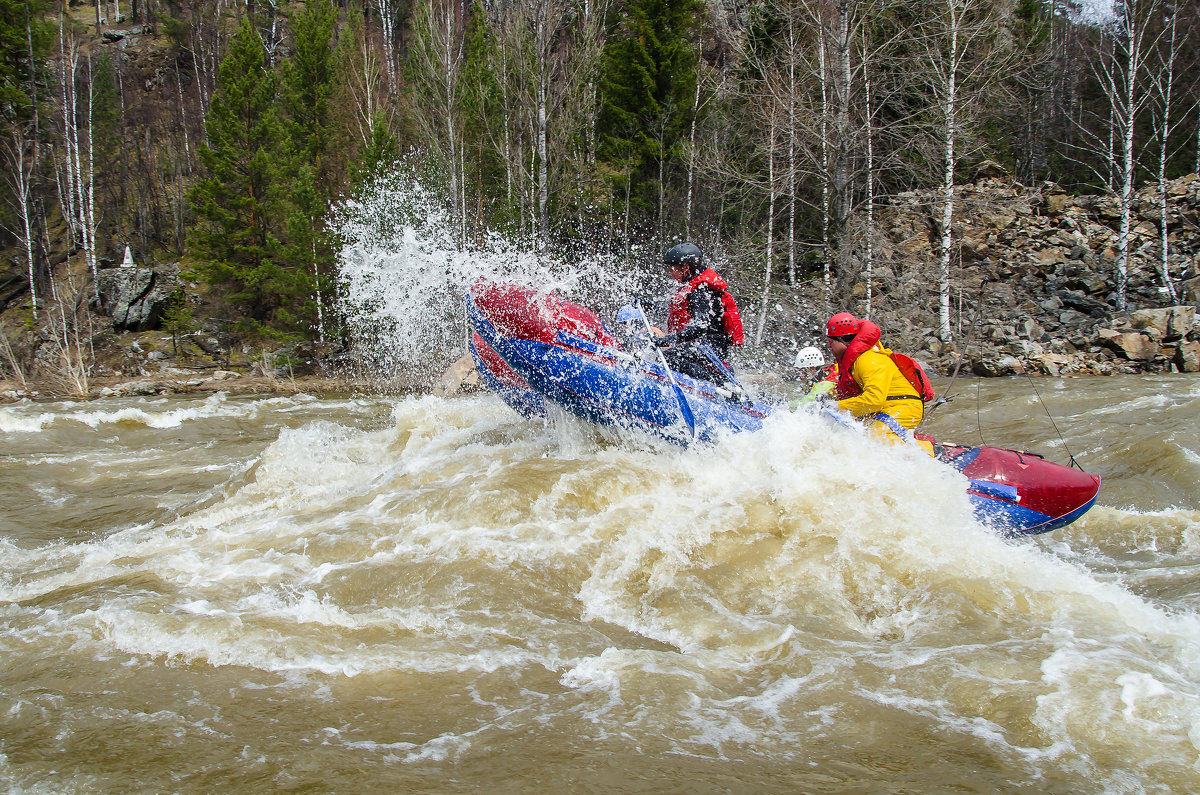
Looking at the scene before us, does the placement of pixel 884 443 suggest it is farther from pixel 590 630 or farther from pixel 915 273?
pixel 915 273

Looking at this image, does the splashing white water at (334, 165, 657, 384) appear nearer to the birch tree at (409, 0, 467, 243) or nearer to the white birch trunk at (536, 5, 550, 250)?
the birch tree at (409, 0, 467, 243)

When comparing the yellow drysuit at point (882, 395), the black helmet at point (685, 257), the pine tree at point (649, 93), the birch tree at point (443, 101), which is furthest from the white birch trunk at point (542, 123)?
the yellow drysuit at point (882, 395)

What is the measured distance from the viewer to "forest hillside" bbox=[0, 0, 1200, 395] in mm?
16156

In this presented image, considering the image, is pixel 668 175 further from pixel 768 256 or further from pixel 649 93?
pixel 768 256

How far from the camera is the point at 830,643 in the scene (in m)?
3.42

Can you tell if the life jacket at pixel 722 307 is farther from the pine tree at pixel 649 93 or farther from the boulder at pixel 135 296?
the boulder at pixel 135 296

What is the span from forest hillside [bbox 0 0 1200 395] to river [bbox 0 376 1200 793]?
10.9 meters

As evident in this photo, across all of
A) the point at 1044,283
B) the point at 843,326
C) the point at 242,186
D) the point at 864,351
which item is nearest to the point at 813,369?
the point at 843,326

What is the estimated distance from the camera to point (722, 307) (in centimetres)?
619

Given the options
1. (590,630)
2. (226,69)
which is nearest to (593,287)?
(226,69)

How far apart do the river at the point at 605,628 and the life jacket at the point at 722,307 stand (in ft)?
3.92

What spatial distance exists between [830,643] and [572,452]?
3201 mm

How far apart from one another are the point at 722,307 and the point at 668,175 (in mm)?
15927

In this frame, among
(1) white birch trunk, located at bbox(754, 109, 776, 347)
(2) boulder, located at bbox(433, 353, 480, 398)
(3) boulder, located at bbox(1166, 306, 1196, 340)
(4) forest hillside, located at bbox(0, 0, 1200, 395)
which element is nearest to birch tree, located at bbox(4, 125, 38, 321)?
(4) forest hillside, located at bbox(0, 0, 1200, 395)
